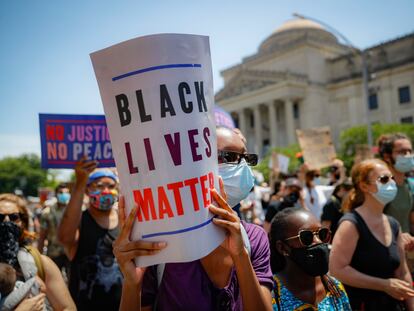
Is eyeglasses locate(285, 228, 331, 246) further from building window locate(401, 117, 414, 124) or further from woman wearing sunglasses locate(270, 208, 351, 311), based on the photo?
building window locate(401, 117, 414, 124)

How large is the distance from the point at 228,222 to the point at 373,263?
2095 mm

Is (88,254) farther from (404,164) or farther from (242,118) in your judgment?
(242,118)

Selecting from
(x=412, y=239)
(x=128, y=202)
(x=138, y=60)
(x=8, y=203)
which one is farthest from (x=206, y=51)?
(x=412, y=239)

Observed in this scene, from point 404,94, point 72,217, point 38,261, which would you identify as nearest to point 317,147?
point 72,217

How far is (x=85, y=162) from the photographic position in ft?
12.4

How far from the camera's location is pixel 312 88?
5525 cm

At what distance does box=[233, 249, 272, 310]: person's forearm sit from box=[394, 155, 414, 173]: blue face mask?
11.0 ft

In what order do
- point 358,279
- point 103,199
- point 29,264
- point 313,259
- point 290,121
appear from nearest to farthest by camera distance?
point 313,259 → point 29,264 → point 358,279 → point 103,199 → point 290,121

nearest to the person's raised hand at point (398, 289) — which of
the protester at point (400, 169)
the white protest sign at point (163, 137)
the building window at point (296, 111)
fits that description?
the protester at point (400, 169)

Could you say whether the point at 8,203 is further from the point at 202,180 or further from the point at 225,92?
the point at 225,92

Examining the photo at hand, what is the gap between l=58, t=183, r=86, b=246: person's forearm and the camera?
3602mm

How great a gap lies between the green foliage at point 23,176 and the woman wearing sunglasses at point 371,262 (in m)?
89.1

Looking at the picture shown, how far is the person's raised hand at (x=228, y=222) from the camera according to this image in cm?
161

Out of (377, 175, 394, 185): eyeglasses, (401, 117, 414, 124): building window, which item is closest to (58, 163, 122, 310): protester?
(377, 175, 394, 185): eyeglasses
